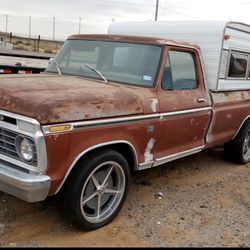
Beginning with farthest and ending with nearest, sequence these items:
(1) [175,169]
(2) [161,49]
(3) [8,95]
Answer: (1) [175,169] < (2) [161,49] < (3) [8,95]

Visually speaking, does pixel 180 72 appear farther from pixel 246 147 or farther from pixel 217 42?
pixel 246 147

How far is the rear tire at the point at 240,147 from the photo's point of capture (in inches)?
284

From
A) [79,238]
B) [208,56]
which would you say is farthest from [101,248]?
[208,56]

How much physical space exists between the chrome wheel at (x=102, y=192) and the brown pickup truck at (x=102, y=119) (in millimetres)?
11

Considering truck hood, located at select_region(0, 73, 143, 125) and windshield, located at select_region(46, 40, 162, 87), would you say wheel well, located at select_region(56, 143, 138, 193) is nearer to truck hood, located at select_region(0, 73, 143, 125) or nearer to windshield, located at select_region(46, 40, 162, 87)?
truck hood, located at select_region(0, 73, 143, 125)

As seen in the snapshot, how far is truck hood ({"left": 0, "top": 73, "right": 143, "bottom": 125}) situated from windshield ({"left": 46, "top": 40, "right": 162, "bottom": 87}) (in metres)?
0.24

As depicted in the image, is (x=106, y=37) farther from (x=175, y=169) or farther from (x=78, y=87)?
(x=175, y=169)

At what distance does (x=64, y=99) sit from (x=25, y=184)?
863 mm

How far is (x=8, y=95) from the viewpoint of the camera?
13.1ft

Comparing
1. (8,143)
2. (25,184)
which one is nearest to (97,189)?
(25,184)

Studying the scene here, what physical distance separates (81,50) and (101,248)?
2786 millimetres

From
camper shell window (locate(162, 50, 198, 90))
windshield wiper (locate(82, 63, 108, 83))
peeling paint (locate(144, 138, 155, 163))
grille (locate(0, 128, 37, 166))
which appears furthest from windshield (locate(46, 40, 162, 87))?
grille (locate(0, 128, 37, 166))

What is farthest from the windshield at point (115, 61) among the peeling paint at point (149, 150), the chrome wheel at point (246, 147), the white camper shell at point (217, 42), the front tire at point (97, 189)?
the chrome wheel at point (246, 147)

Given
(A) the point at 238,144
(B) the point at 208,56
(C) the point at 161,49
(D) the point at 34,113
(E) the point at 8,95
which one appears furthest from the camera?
(A) the point at 238,144
